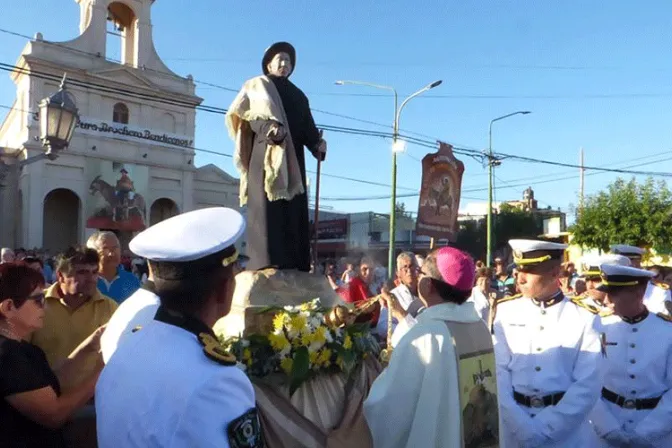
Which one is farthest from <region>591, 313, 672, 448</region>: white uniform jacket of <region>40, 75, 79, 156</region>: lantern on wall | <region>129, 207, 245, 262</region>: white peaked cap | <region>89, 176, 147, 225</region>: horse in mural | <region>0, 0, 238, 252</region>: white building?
<region>89, 176, 147, 225</region>: horse in mural

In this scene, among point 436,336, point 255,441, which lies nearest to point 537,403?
point 436,336

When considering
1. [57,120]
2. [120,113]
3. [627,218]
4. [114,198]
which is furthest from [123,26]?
[57,120]

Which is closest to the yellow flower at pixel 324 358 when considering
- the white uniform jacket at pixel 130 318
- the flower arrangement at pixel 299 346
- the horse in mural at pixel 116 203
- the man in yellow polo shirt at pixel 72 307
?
the flower arrangement at pixel 299 346

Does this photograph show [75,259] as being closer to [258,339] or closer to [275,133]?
[258,339]

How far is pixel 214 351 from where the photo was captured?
1.70 metres

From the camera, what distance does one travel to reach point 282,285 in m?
4.49

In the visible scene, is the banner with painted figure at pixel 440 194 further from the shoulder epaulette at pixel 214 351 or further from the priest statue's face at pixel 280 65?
the shoulder epaulette at pixel 214 351

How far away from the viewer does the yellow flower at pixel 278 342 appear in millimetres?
3897

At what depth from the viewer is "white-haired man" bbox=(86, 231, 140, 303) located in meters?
5.20

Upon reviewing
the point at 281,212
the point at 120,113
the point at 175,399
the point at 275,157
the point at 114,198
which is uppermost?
the point at 120,113

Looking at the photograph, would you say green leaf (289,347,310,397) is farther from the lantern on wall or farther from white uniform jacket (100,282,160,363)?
the lantern on wall

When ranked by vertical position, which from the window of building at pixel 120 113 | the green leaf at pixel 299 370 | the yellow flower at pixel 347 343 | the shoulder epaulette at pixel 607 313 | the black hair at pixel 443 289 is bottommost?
the green leaf at pixel 299 370

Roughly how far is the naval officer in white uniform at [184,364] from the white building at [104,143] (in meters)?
31.6

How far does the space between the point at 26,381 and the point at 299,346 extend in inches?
71.0
